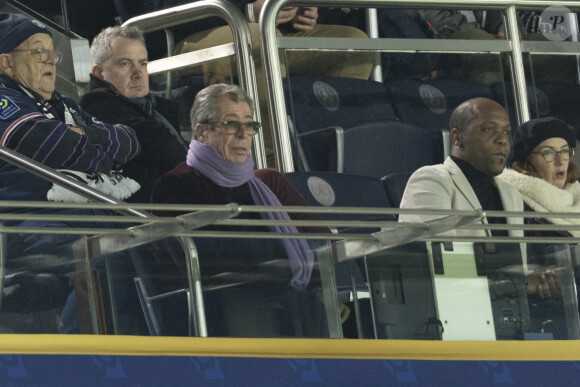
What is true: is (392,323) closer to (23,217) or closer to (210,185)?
(210,185)

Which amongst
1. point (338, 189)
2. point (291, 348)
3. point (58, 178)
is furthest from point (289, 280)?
point (338, 189)

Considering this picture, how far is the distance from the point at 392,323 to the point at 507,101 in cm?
195

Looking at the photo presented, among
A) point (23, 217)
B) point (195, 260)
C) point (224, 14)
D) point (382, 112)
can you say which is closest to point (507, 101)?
point (382, 112)

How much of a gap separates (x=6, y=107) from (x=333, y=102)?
1426 mm

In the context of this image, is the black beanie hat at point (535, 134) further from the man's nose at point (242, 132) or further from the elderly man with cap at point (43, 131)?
the elderly man with cap at point (43, 131)

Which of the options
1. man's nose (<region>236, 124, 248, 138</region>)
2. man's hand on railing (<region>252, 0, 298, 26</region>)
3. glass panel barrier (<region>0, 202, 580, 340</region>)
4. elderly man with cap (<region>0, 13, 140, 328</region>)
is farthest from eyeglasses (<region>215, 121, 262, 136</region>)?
man's hand on railing (<region>252, 0, 298, 26</region>)

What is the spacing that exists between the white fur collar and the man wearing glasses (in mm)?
1062

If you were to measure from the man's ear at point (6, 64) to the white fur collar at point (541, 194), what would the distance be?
5.16 ft

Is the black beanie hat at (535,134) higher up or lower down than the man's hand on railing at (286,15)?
lower down

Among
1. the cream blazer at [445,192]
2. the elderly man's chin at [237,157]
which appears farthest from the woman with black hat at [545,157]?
the elderly man's chin at [237,157]

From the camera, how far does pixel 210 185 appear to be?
3.81 m

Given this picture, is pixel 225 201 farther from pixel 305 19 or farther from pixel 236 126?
pixel 305 19

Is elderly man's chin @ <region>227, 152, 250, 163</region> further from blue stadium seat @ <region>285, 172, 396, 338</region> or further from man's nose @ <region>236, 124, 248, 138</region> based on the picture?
blue stadium seat @ <region>285, 172, 396, 338</region>

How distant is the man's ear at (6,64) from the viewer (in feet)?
12.8
